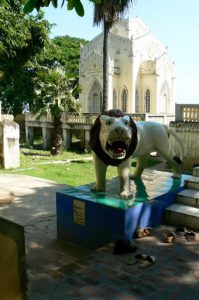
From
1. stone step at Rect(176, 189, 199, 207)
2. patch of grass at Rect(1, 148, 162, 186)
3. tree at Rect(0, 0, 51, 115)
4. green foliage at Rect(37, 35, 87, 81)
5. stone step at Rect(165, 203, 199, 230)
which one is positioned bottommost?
patch of grass at Rect(1, 148, 162, 186)

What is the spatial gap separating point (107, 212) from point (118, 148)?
97 cm

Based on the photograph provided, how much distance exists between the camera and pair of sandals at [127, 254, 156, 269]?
385 cm

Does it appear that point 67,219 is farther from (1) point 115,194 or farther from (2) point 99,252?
(2) point 99,252

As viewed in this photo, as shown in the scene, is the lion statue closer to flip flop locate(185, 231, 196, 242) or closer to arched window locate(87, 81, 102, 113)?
flip flop locate(185, 231, 196, 242)

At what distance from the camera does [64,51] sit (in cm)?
3212

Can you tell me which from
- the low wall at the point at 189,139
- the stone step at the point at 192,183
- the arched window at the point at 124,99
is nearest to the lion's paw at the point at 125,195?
the stone step at the point at 192,183

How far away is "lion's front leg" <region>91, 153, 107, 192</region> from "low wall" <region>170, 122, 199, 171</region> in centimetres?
725

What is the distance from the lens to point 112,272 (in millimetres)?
3693

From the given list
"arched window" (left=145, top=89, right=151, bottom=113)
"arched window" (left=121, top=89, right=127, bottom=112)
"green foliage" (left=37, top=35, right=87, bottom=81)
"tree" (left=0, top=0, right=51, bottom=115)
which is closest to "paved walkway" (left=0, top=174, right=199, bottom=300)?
"tree" (left=0, top=0, right=51, bottom=115)

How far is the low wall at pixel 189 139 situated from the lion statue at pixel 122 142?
6399mm

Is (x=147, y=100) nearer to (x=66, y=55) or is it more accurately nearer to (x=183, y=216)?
(x=66, y=55)

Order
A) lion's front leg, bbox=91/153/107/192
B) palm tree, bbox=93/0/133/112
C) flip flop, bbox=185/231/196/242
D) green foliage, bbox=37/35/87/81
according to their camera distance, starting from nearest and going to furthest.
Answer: flip flop, bbox=185/231/196/242
lion's front leg, bbox=91/153/107/192
palm tree, bbox=93/0/133/112
green foliage, bbox=37/35/87/81

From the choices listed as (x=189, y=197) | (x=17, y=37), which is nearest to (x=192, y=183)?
(x=189, y=197)

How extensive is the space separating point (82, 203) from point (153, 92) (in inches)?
835
